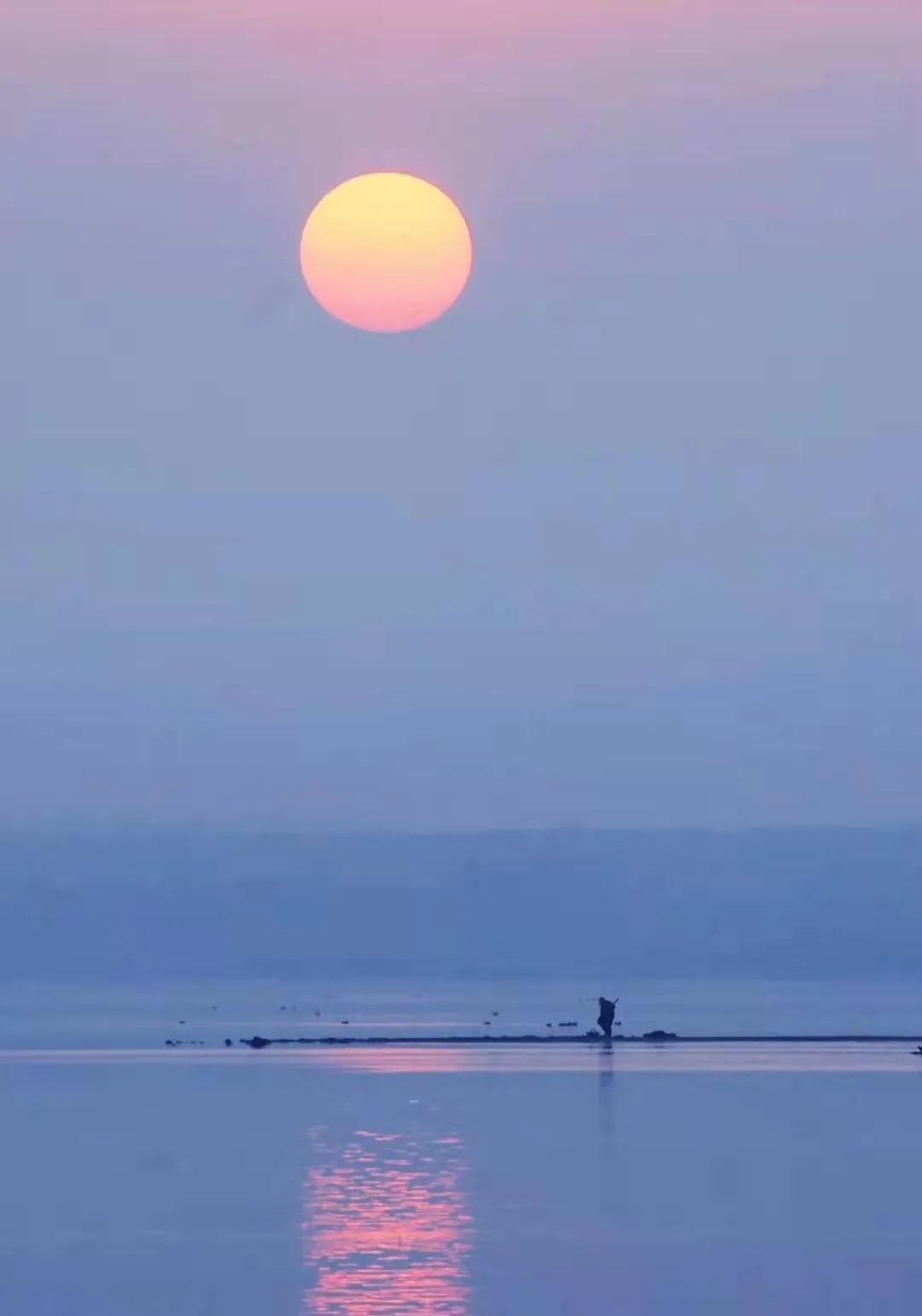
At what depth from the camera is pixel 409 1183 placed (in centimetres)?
3228

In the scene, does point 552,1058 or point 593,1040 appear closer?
point 552,1058

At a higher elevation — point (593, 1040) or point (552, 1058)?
point (593, 1040)

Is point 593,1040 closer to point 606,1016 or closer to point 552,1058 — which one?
point 606,1016

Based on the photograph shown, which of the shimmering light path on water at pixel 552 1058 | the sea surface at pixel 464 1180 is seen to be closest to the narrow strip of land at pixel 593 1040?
the shimmering light path on water at pixel 552 1058

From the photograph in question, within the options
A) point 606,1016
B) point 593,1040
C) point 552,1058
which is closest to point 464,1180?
point 552,1058

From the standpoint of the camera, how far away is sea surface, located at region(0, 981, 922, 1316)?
82.2ft

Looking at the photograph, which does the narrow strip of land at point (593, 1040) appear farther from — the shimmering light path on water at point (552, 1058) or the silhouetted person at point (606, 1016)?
the shimmering light path on water at point (552, 1058)

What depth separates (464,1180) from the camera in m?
32.8

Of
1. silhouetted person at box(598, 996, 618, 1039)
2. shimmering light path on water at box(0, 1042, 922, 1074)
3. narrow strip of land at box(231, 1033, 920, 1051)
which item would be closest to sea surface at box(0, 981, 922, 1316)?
shimmering light path on water at box(0, 1042, 922, 1074)

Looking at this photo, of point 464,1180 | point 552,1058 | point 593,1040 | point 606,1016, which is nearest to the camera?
point 464,1180

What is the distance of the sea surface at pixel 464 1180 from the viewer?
82.2 ft

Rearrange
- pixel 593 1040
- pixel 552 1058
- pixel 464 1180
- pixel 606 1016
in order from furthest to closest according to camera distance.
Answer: pixel 593 1040, pixel 606 1016, pixel 552 1058, pixel 464 1180

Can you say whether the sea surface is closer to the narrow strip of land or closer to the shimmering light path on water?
the shimmering light path on water

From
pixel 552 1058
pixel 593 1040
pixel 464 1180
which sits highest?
pixel 593 1040
